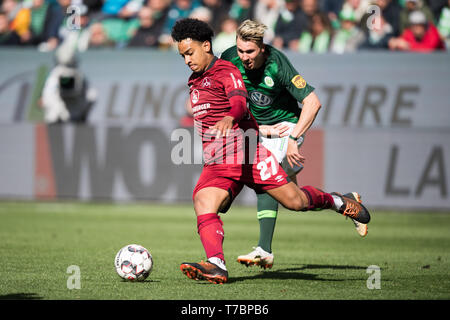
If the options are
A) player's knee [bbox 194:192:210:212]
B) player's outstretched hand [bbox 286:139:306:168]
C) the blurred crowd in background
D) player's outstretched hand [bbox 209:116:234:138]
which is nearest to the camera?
player's outstretched hand [bbox 209:116:234:138]

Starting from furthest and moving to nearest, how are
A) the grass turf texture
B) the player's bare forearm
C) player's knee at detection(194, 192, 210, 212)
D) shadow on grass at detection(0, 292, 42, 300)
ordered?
the player's bare forearm < player's knee at detection(194, 192, 210, 212) < the grass turf texture < shadow on grass at detection(0, 292, 42, 300)

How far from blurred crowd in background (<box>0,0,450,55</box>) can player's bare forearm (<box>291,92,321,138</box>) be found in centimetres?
953

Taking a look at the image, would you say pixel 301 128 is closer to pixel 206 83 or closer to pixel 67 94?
pixel 206 83

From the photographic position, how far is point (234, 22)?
1761 centimetres

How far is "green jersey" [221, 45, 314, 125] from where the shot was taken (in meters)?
7.87

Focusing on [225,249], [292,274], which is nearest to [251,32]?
[292,274]

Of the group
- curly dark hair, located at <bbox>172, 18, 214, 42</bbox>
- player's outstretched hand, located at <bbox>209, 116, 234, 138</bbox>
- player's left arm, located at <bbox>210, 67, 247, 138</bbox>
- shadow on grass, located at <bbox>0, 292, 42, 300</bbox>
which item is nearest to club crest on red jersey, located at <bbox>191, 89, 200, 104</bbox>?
player's left arm, located at <bbox>210, 67, 247, 138</bbox>

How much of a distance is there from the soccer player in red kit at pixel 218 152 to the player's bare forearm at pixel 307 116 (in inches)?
18.0

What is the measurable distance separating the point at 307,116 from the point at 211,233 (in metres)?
1.52

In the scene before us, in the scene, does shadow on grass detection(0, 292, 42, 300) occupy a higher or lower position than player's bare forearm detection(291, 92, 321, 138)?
lower

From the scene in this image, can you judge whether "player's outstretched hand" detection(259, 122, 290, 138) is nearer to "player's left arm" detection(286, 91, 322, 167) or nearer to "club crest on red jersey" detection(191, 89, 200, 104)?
"player's left arm" detection(286, 91, 322, 167)

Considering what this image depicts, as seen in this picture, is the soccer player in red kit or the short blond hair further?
the short blond hair

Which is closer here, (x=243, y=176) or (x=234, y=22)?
(x=243, y=176)

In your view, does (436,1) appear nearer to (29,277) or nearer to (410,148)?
(410,148)
